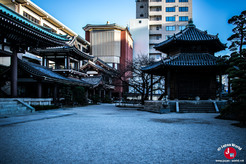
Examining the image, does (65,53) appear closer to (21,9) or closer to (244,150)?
(21,9)

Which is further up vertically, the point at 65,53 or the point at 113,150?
the point at 65,53

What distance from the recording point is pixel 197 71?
17.8 m

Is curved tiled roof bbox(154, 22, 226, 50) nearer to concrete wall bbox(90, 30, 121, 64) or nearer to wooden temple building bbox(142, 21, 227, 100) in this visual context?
wooden temple building bbox(142, 21, 227, 100)

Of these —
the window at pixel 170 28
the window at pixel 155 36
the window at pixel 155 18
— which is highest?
the window at pixel 155 18

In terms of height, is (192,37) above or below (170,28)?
below

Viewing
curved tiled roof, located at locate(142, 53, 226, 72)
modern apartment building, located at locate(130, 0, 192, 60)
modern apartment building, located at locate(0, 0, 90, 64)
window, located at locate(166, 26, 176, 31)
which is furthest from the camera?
window, located at locate(166, 26, 176, 31)

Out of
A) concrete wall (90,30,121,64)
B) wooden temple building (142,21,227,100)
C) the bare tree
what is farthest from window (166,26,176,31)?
wooden temple building (142,21,227,100)

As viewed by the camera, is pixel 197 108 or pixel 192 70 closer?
pixel 197 108

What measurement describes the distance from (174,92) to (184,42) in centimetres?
500

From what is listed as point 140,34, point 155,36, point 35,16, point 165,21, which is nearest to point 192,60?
point 35,16

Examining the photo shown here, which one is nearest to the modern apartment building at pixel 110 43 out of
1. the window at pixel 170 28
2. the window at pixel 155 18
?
the window at pixel 155 18

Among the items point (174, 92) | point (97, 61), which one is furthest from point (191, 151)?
point (97, 61)

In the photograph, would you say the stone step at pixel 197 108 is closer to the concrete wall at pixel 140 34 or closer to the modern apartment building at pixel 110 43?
the modern apartment building at pixel 110 43

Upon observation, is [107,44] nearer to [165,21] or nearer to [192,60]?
[165,21]
